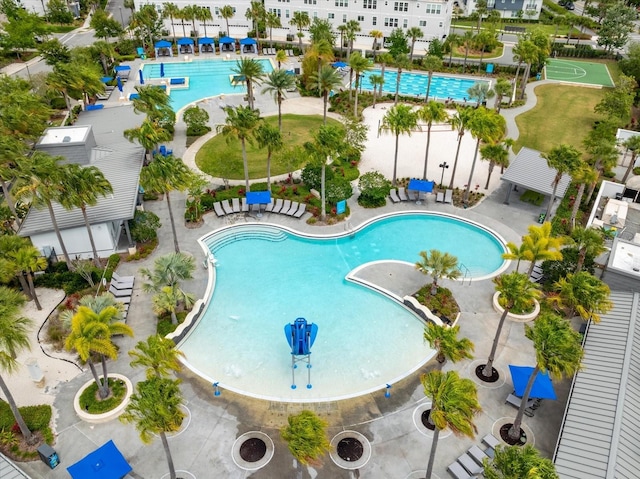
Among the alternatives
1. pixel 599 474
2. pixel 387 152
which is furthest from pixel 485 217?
pixel 599 474

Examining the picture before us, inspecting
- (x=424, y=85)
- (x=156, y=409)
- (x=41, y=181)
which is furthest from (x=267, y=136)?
(x=424, y=85)

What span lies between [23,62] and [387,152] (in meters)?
65.0

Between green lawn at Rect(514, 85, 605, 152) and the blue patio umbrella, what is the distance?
3476 centimetres

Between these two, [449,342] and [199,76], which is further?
[199,76]

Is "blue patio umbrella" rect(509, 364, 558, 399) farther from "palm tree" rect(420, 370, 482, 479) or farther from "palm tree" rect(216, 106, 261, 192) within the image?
"palm tree" rect(216, 106, 261, 192)

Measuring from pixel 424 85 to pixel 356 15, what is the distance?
22.4 meters

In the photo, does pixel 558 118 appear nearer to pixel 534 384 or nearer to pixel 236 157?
pixel 236 157

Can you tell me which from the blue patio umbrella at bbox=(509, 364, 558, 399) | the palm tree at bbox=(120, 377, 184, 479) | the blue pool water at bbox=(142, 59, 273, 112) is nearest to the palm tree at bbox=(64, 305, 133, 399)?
the palm tree at bbox=(120, 377, 184, 479)

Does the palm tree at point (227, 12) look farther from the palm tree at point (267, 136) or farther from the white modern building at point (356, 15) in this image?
the palm tree at point (267, 136)

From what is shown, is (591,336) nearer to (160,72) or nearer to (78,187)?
(78,187)

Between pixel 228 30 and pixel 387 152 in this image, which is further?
pixel 228 30

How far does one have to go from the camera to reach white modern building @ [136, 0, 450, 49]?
84.4m

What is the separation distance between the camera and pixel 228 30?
92812mm

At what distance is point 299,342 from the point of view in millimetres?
29609
